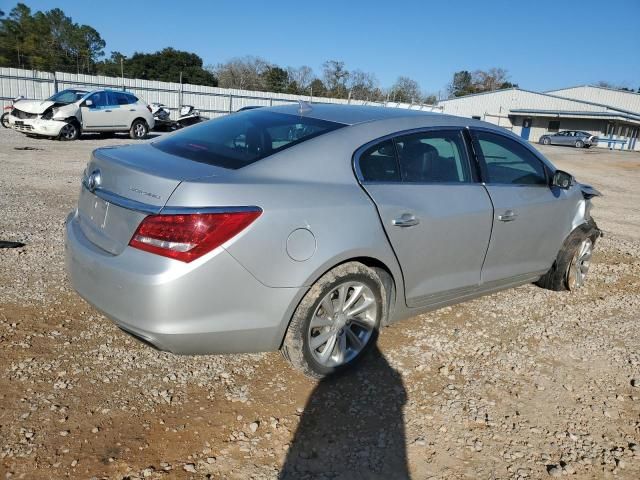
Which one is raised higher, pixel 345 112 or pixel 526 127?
pixel 526 127

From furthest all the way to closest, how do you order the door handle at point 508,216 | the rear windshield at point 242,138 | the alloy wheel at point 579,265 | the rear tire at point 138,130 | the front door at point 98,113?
the rear tire at point 138,130, the front door at point 98,113, the alloy wheel at point 579,265, the door handle at point 508,216, the rear windshield at point 242,138

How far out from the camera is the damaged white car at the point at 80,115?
51.1ft

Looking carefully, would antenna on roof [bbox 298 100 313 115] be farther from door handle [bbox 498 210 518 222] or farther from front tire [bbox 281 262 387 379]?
door handle [bbox 498 210 518 222]

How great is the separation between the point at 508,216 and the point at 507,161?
0.49 metres

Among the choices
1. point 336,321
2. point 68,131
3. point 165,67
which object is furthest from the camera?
point 165,67

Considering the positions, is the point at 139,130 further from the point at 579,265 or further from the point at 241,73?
the point at 241,73

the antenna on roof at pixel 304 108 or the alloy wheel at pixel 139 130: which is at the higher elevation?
the antenna on roof at pixel 304 108

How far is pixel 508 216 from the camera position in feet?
12.8

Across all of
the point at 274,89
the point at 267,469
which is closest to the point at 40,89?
the point at 267,469

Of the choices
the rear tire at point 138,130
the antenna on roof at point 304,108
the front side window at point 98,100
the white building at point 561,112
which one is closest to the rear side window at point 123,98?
the front side window at point 98,100

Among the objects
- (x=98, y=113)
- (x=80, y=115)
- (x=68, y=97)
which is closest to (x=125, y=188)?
(x=80, y=115)

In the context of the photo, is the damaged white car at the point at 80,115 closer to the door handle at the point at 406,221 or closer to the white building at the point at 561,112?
the door handle at the point at 406,221

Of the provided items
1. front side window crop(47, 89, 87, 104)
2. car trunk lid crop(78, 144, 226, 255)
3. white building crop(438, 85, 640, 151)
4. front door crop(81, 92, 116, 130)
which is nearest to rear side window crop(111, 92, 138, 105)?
front door crop(81, 92, 116, 130)

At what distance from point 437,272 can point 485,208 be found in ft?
1.99
